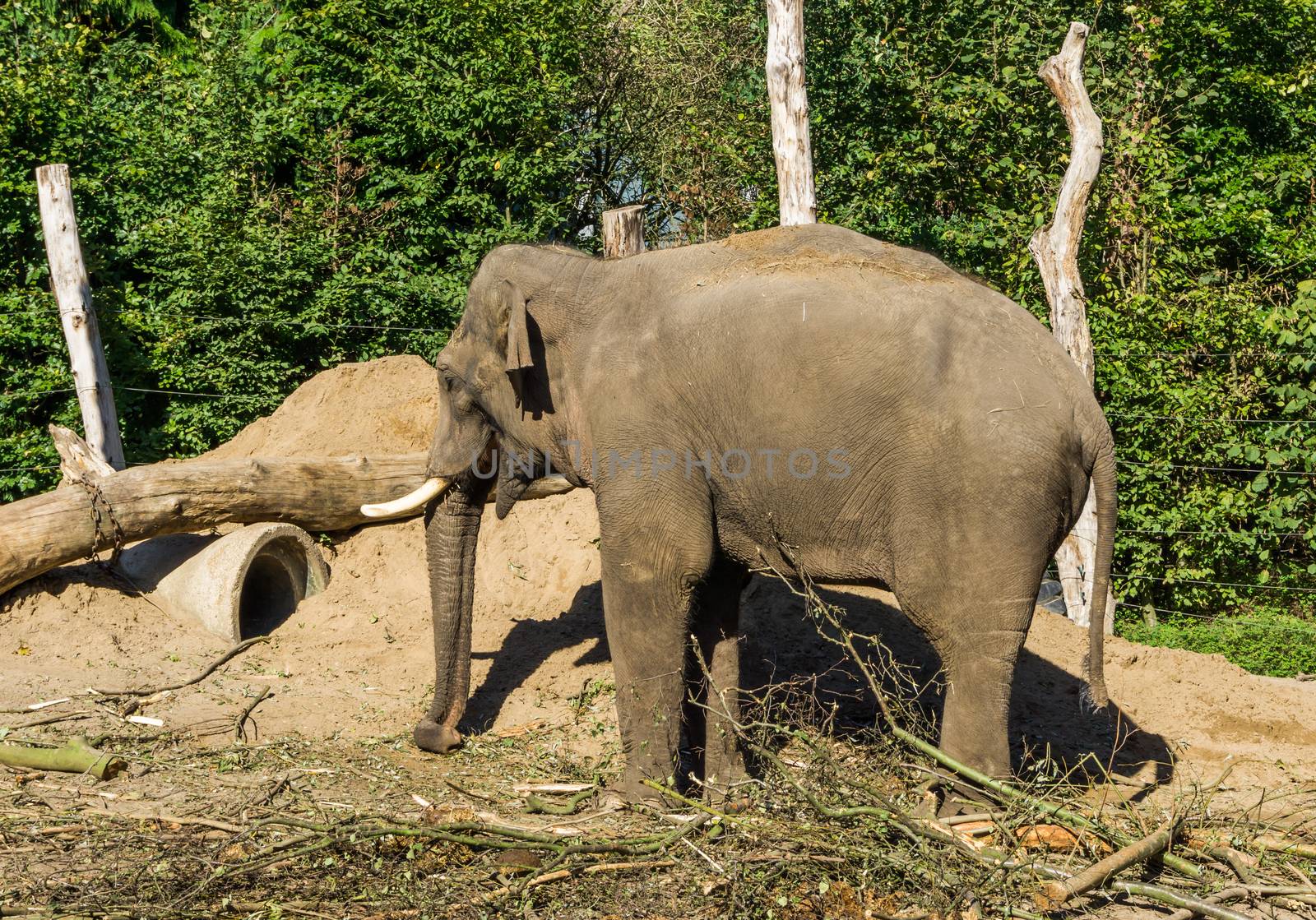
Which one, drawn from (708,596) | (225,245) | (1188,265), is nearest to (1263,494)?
(1188,265)

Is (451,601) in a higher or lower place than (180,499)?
lower

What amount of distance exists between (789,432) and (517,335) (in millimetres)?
1434

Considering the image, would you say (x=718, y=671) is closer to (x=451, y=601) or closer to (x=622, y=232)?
(x=451, y=601)

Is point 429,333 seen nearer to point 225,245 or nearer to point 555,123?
point 225,245

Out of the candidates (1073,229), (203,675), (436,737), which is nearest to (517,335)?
(436,737)

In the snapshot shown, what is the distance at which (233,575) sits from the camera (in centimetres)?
908

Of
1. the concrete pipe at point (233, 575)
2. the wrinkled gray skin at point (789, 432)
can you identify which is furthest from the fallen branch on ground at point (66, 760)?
the wrinkled gray skin at point (789, 432)

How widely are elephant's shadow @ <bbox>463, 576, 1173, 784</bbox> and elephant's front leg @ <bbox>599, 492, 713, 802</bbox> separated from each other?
1493 mm

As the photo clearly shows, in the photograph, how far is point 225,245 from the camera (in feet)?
→ 44.4

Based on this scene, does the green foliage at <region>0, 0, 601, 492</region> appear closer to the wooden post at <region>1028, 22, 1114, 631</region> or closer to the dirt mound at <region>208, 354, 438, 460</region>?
the dirt mound at <region>208, 354, 438, 460</region>

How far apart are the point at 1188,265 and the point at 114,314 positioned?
35.5 feet

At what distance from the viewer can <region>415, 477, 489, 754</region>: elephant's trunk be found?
24.4 feet

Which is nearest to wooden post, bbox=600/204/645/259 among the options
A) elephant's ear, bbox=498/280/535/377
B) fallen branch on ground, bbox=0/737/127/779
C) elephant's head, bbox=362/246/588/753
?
elephant's head, bbox=362/246/588/753

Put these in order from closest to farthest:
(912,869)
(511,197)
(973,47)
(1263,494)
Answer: (912,869), (1263,494), (973,47), (511,197)
